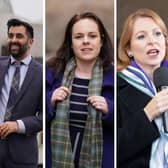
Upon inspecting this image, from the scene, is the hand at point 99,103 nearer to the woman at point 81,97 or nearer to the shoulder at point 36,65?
the woman at point 81,97

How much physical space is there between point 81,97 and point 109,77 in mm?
249

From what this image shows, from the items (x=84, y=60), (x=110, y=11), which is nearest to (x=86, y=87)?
(x=84, y=60)

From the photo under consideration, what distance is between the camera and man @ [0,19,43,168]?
291 centimetres

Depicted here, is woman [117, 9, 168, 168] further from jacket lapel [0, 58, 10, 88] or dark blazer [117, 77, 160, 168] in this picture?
jacket lapel [0, 58, 10, 88]

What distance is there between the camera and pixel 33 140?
292cm

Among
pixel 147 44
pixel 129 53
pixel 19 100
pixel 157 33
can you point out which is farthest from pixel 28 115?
pixel 157 33

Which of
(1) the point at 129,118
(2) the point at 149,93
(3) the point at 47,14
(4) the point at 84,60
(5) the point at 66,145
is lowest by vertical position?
(5) the point at 66,145

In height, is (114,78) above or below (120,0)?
below

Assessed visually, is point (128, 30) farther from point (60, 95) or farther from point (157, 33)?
point (60, 95)

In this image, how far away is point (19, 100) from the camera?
9.61 ft

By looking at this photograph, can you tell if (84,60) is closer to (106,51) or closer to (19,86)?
(106,51)

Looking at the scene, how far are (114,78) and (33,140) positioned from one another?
0.73 m

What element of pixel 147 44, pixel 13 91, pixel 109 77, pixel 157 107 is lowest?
pixel 157 107

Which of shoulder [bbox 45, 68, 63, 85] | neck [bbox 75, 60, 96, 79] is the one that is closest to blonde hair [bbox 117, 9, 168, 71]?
neck [bbox 75, 60, 96, 79]
